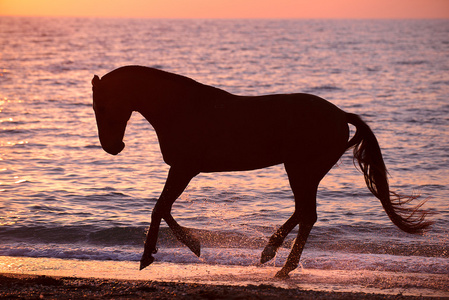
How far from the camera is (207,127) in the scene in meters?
6.85

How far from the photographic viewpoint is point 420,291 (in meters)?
6.82

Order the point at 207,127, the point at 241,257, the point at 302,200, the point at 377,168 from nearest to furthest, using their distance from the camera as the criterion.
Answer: the point at 207,127, the point at 302,200, the point at 377,168, the point at 241,257

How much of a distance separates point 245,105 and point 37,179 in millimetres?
7920

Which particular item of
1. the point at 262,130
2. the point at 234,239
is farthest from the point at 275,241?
the point at 234,239

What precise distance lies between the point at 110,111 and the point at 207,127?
1024mm

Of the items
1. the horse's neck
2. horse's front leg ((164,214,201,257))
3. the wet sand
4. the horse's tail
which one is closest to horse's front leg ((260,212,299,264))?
the wet sand

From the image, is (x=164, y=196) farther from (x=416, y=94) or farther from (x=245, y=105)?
(x=416, y=94)

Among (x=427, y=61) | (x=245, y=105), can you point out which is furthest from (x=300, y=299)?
(x=427, y=61)

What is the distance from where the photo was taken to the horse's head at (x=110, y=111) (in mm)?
6750

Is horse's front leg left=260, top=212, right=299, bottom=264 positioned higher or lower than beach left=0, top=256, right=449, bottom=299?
higher

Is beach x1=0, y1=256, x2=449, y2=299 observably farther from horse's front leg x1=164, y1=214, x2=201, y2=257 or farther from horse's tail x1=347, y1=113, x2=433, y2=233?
horse's tail x1=347, y1=113, x2=433, y2=233

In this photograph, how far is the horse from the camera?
267 inches

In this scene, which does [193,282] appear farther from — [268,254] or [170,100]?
[170,100]

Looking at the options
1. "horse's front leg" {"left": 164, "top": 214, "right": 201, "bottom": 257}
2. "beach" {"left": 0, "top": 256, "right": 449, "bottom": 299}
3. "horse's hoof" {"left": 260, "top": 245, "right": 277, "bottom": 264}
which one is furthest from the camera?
"horse's hoof" {"left": 260, "top": 245, "right": 277, "bottom": 264}
